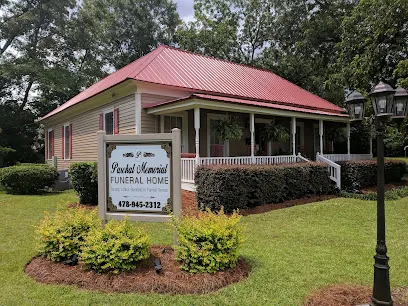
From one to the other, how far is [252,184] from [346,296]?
595 cm

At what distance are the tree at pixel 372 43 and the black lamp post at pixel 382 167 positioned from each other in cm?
1220

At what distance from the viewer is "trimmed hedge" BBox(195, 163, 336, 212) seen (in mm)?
8727

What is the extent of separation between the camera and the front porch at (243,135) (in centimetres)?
1029

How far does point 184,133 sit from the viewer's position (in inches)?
502

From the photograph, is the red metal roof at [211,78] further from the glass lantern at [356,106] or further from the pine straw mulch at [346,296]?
the pine straw mulch at [346,296]

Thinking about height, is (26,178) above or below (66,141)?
below

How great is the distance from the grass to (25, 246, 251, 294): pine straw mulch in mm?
119

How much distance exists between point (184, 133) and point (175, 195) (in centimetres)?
824

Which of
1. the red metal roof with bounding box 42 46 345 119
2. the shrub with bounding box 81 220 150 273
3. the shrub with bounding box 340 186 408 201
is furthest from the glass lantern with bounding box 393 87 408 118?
the red metal roof with bounding box 42 46 345 119

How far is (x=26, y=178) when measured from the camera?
1324 cm

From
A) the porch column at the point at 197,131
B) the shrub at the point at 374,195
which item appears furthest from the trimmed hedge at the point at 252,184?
the shrub at the point at 374,195

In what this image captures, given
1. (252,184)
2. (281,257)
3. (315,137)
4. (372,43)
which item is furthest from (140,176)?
(372,43)

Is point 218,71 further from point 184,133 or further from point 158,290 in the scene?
point 158,290

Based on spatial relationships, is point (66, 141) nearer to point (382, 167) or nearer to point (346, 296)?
point (346, 296)
